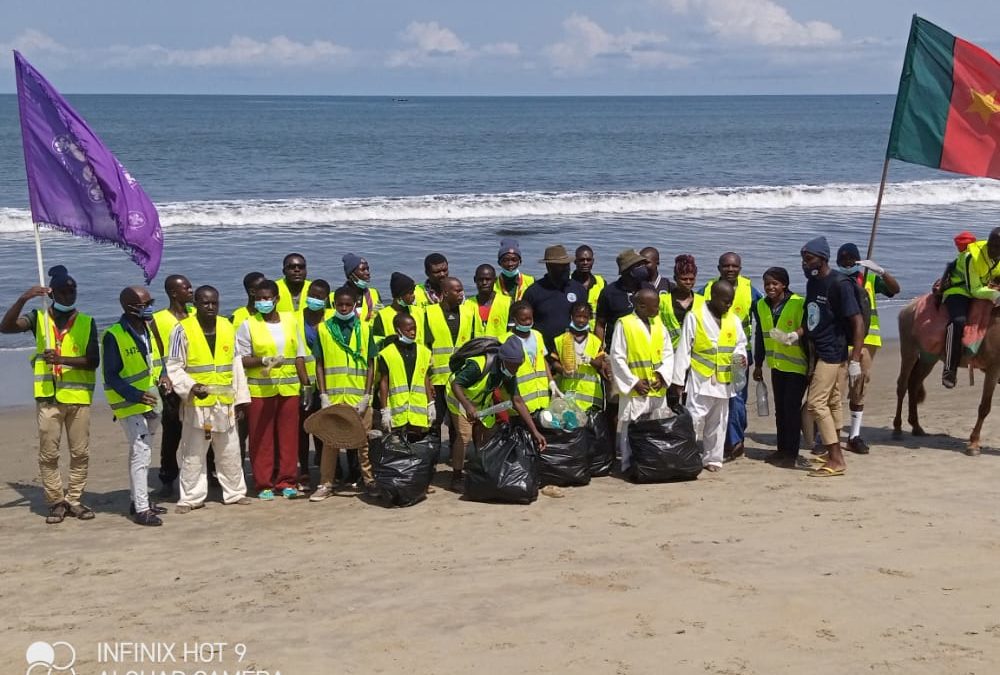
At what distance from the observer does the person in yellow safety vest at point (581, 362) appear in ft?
30.1

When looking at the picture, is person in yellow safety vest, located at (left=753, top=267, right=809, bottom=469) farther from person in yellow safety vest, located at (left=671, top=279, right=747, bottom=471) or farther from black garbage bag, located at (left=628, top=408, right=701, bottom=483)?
black garbage bag, located at (left=628, top=408, right=701, bottom=483)

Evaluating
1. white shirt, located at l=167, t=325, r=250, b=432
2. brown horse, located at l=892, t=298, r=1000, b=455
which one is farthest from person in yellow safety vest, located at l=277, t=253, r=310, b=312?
brown horse, located at l=892, t=298, r=1000, b=455

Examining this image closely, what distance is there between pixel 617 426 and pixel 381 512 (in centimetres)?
227

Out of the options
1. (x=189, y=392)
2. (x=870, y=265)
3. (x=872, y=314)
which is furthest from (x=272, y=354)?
(x=872, y=314)

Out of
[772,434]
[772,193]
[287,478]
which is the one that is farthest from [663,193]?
[287,478]

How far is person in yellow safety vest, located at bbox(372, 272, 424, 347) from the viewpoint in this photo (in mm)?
9141

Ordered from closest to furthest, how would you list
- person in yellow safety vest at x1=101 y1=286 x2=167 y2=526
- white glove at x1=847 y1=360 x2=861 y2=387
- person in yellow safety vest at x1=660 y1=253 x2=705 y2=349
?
person in yellow safety vest at x1=101 y1=286 x2=167 y2=526
white glove at x1=847 y1=360 x2=861 y2=387
person in yellow safety vest at x1=660 y1=253 x2=705 y2=349

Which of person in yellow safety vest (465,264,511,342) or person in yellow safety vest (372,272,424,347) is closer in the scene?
person in yellow safety vest (372,272,424,347)

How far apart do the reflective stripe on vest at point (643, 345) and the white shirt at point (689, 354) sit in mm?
261

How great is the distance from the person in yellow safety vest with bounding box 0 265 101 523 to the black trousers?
572cm

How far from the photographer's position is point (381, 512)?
A: 8.67 m

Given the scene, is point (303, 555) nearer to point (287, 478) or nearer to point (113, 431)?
point (287, 478)

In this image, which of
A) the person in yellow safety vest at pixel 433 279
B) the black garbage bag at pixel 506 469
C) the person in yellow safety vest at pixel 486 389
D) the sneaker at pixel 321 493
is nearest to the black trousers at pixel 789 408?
the person in yellow safety vest at pixel 486 389

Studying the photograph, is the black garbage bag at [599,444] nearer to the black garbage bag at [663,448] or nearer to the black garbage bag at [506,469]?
the black garbage bag at [663,448]
